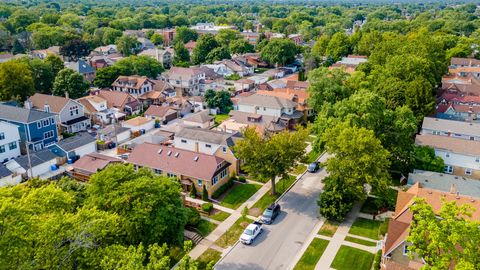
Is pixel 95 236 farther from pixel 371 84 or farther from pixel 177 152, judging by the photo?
pixel 371 84

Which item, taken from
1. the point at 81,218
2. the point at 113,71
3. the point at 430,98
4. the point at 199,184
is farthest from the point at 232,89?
the point at 81,218

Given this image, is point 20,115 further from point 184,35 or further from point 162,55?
point 184,35

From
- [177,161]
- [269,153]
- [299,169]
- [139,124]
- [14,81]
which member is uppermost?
[269,153]

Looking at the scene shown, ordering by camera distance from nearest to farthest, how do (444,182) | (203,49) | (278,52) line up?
1. (444,182)
2. (278,52)
3. (203,49)

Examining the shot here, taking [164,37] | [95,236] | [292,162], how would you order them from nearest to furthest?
1. [95,236]
2. [292,162]
3. [164,37]

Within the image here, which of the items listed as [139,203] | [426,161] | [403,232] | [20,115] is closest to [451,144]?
[426,161]

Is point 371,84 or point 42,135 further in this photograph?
point 371,84

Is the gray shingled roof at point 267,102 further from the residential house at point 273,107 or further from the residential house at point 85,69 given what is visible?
the residential house at point 85,69
